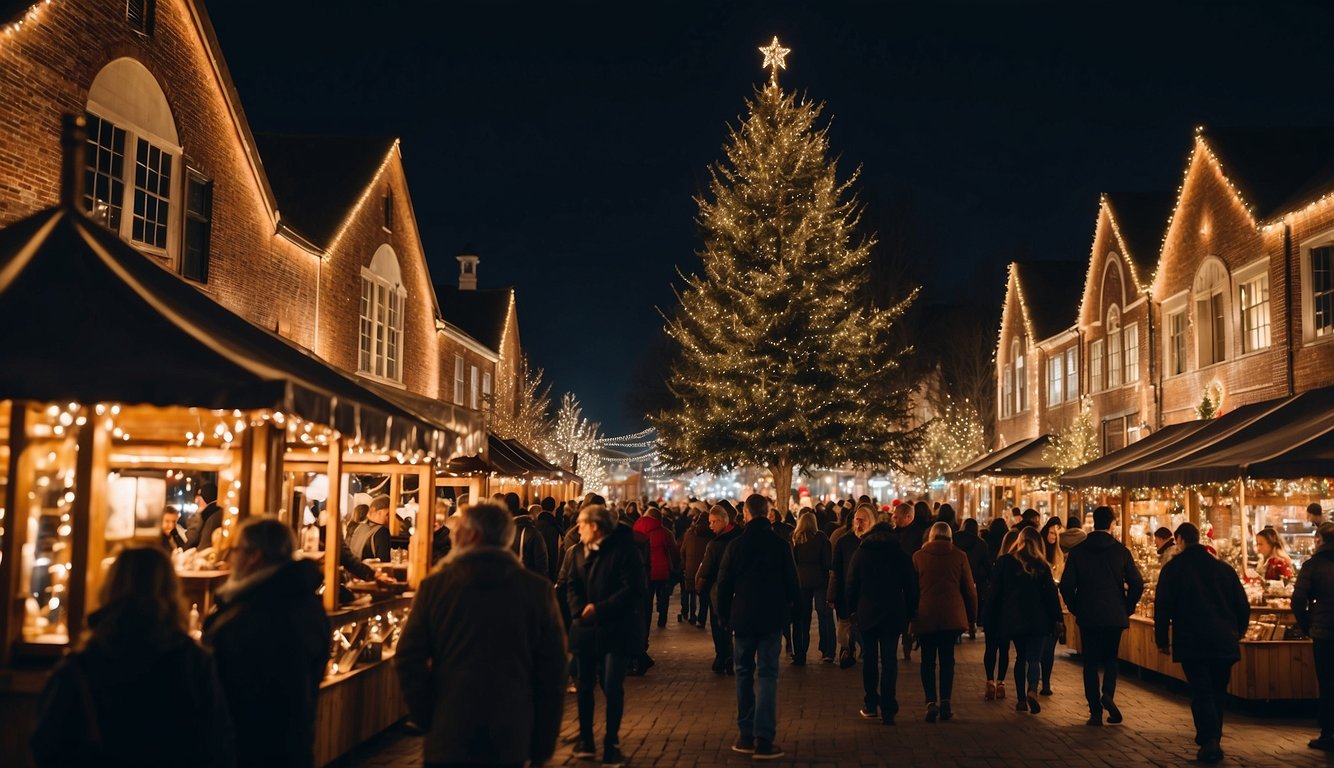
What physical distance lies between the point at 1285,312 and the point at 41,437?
1831 cm

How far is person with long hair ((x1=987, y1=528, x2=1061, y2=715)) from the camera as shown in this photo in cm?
1194

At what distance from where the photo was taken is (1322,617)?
10.2 m

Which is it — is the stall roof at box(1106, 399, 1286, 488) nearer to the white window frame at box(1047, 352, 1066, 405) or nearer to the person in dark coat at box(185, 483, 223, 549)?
the person in dark coat at box(185, 483, 223, 549)

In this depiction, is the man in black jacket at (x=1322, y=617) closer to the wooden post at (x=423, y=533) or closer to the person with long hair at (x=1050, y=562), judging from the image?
the person with long hair at (x=1050, y=562)

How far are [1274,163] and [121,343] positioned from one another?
21.1 meters

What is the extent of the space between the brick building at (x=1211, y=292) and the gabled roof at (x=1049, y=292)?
257cm

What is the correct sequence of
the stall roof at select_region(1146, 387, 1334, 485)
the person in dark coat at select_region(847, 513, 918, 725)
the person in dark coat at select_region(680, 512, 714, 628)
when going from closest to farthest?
the person in dark coat at select_region(847, 513, 918, 725) < the stall roof at select_region(1146, 387, 1334, 485) < the person in dark coat at select_region(680, 512, 714, 628)

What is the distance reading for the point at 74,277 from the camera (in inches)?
331

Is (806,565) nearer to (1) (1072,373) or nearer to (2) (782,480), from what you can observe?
(2) (782,480)

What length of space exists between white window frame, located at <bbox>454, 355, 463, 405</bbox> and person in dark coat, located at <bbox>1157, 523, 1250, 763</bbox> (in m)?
27.4

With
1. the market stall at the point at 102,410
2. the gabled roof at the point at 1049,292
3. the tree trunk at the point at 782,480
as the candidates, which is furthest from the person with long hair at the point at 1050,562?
the gabled roof at the point at 1049,292

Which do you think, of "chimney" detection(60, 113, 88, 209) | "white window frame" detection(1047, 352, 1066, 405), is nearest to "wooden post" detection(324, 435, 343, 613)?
"chimney" detection(60, 113, 88, 209)

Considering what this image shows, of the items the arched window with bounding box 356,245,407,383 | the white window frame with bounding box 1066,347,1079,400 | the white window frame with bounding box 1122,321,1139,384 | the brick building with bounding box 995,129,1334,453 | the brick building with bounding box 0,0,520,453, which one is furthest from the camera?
the white window frame with bounding box 1066,347,1079,400

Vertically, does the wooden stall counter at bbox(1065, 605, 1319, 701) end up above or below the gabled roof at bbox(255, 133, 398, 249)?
below
